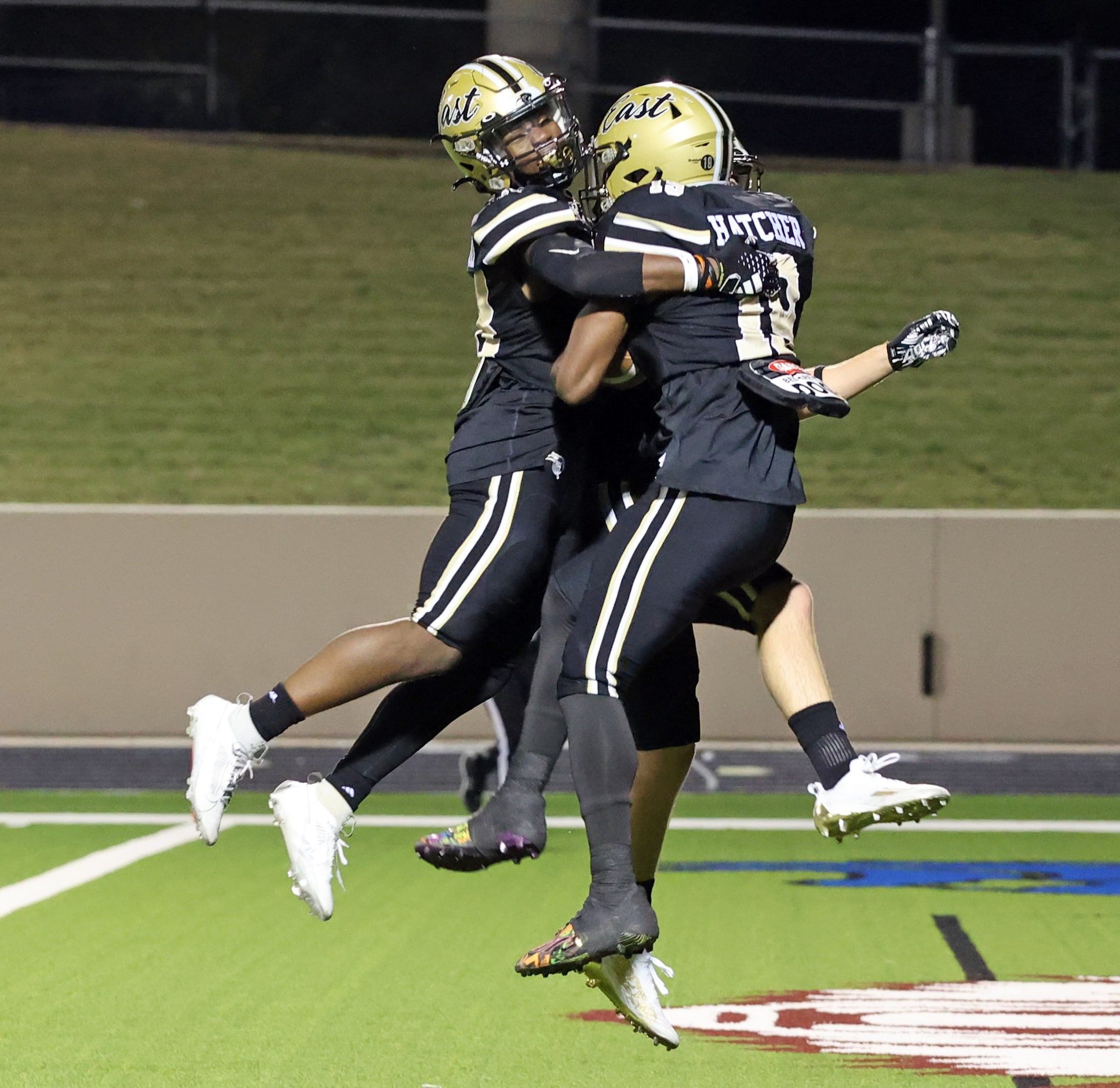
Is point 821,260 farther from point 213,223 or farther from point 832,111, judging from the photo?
point 213,223

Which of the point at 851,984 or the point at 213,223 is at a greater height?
the point at 213,223

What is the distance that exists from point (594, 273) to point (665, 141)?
42cm

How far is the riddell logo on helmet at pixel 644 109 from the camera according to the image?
427cm

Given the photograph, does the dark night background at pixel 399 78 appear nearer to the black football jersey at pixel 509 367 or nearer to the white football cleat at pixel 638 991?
the black football jersey at pixel 509 367

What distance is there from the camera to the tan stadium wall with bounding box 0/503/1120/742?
11.2 m

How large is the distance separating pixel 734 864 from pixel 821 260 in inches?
379

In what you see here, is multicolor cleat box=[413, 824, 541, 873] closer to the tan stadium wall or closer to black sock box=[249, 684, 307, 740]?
black sock box=[249, 684, 307, 740]

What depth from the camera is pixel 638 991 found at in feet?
13.7

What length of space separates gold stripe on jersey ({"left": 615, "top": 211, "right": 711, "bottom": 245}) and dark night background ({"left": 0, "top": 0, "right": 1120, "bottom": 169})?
15.0 m

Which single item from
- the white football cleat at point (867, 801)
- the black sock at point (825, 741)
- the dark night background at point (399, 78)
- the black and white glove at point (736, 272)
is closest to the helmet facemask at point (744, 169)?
the black and white glove at point (736, 272)

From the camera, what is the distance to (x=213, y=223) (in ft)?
56.4

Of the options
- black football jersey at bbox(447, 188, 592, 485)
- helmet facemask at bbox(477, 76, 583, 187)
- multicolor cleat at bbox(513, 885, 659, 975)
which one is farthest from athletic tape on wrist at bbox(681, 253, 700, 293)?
multicolor cleat at bbox(513, 885, 659, 975)

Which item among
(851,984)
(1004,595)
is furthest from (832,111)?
(851,984)

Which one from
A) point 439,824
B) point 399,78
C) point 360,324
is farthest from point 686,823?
point 399,78
